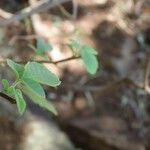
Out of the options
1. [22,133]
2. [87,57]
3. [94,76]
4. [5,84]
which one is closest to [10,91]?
[5,84]

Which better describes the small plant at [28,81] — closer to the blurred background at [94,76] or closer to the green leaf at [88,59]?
the green leaf at [88,59]

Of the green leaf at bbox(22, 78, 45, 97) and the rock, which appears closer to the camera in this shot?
the green leaf at bbox(22, 78, 45, 97)

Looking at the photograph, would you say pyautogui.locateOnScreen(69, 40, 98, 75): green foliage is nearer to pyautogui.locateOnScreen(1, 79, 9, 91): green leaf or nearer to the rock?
pyautogui.locateOnScreen(1, 79, 9, 91): green leaf

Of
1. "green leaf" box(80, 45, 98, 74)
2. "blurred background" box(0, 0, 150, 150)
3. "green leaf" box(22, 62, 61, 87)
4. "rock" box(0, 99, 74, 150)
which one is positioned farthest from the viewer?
"blurred background" box(0, 0, 150, 150)

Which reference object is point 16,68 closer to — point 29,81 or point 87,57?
point 29,81

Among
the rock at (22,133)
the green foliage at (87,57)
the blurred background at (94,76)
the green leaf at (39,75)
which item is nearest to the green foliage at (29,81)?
the green leaf at (39,75)

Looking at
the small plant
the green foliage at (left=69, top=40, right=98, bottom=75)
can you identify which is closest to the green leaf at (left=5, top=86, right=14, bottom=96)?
the small plant
